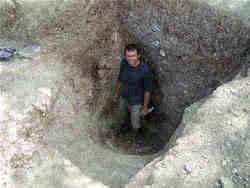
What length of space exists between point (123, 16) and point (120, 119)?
6.46 feet

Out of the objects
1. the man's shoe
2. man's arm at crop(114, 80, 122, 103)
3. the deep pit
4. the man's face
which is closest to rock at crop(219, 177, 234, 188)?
the deep pit

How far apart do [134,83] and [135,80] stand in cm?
7

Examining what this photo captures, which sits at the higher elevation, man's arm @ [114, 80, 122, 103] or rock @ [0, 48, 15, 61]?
rock @ [0, 48, 15, 61]

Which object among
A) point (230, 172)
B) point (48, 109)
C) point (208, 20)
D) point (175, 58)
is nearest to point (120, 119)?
point (175, 58)

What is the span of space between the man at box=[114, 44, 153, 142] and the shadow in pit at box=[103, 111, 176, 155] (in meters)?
0.27

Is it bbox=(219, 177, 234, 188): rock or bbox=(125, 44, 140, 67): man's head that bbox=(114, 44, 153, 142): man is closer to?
bbox=(125, 44, 140, 67): man's head

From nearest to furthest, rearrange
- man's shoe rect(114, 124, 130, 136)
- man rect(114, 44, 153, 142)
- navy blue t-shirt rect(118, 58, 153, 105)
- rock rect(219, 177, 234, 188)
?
rock rect(219, 177, 234, 188) < man rect(114, 44, 153, 142) < navy blue t-shirt rect(118, 58, 153, 105) < man's shoe rect(114, 124, 130, 136)

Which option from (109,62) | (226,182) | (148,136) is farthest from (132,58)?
(226,182)

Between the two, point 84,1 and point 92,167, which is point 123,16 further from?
point 92,167

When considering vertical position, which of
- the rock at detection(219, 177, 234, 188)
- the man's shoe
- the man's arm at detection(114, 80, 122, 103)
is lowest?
the man's shoe

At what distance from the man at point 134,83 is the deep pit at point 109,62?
32 centimetres

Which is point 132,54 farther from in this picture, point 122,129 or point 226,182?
point 226,182

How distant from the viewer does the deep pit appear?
12.0ft

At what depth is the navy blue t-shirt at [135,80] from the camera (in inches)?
173
